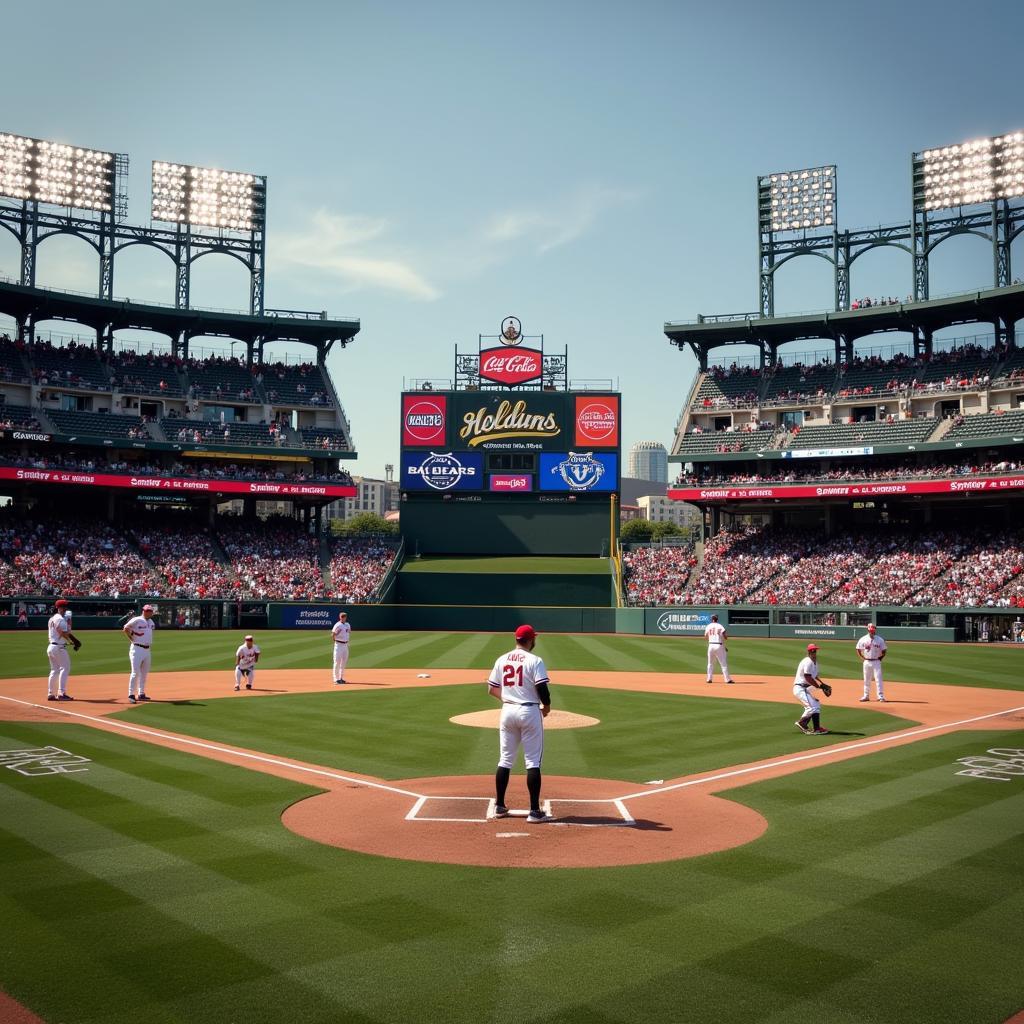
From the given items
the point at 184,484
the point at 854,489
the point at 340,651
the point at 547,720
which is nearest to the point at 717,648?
the point at 547,720

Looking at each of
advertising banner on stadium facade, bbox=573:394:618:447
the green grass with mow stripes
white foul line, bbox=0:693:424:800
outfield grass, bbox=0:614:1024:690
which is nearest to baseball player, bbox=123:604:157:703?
white foul line, bbox=0:693:424:800

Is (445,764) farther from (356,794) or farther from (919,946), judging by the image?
(919,946)

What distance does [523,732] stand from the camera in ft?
35.0

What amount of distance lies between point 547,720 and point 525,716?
8.56 m

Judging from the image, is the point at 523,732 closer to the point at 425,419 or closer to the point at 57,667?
the point at 57,667

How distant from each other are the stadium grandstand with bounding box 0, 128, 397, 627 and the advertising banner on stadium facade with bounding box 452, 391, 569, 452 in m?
8.85

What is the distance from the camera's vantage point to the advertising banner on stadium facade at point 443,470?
210 feet

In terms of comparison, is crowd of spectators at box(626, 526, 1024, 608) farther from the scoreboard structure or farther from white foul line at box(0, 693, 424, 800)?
white foul line at box(0, 693, 424, 800)

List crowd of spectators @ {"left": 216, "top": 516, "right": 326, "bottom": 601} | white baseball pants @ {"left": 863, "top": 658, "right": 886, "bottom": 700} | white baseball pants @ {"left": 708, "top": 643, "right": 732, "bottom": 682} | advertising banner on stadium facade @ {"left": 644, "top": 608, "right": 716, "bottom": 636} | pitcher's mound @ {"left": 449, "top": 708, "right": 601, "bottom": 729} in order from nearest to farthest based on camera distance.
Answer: pitcher's mound @ {"left": 449, "top": 708, "right": 601, "bottom": 729} → white baseball pants @ {"left": 863, "top": 658, "right": 886, "bottom": 700} → white baseball pants @ {"left": 708, "top": 643, "right": 732, "bottom": 682} → advertising banner on stadium facade @ {"left": 644, "top": 608, "right": 716, "bottom": 636} → crowd of spectators @ {"left": 216, "top": 516, "right": 326, "bottom": 601}

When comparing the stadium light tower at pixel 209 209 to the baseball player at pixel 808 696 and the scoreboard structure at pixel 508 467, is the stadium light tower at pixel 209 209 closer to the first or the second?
the scoreboard structure at pixel 508 467

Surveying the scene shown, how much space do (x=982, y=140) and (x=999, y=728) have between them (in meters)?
51.8

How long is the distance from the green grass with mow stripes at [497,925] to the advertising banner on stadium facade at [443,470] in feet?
173

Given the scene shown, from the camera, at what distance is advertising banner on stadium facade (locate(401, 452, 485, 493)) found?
63.9 m

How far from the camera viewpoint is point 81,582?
5031cm
